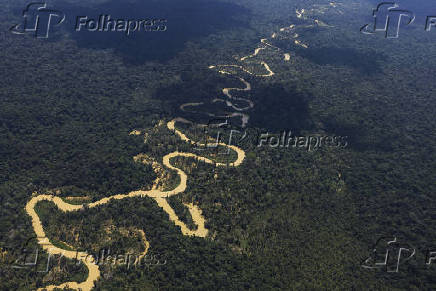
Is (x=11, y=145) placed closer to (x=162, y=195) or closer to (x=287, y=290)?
(x=162, y=195)

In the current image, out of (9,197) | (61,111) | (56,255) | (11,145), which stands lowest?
(56,255)

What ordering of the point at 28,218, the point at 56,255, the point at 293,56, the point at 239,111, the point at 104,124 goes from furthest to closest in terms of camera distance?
the point at 293,56, the point at 239,111, the point at 104,124, the point at 28,218, the point at 56,255

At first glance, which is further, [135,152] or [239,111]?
[239,111]

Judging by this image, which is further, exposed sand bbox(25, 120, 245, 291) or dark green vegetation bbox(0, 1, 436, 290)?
dark green vegetation bbox(0, 1, 436, 290)

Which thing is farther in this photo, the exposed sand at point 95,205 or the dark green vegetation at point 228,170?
the dark green vegetation at point 228,170

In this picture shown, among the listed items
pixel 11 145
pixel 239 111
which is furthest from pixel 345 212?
pixel 11 145

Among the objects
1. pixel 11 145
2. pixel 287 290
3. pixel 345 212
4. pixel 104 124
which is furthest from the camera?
pixel 104 124

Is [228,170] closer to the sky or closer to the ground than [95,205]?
closer to the sky

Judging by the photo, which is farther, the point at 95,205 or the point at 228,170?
the point at 228,170
